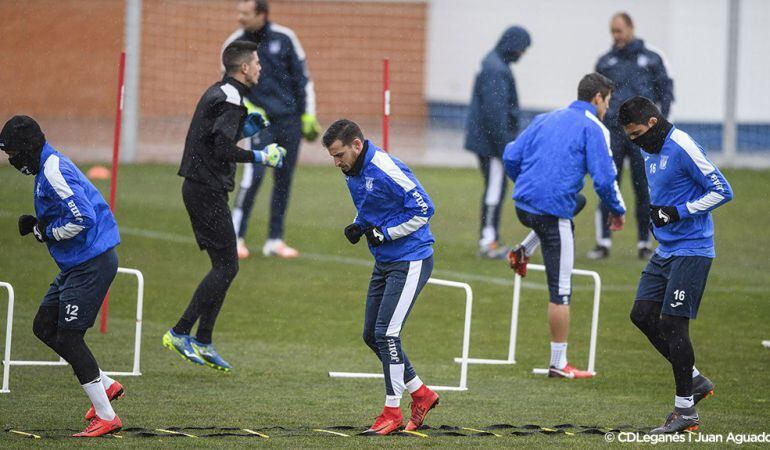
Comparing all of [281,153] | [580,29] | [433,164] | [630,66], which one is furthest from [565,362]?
[580,29]

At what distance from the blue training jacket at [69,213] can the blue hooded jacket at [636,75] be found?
7470mm

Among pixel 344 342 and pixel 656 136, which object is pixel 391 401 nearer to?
pixel 656 136

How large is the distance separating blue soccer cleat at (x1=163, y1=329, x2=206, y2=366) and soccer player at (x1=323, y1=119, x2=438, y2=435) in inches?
69.8

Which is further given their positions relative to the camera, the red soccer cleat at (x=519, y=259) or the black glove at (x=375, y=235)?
the red soccer cleat at (x=519, y=259)

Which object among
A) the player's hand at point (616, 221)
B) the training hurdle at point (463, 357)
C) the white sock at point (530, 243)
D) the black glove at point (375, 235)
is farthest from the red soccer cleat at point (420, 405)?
the player's hand at point (616, 221)

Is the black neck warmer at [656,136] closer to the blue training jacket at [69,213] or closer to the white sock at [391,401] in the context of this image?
the white sock at [391,401]

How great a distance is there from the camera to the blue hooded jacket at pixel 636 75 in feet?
45.0

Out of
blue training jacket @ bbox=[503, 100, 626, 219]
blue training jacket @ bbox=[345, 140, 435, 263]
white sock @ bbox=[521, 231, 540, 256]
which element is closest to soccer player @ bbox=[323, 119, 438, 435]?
blue training jacket @ bbox=[345, 140, 435, 263]

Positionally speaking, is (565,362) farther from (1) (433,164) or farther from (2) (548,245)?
(1) (433,164)

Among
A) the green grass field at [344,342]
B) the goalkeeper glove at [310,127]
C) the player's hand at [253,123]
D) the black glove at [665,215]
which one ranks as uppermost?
the player's hand at [253,123]

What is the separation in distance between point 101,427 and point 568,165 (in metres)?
3.92

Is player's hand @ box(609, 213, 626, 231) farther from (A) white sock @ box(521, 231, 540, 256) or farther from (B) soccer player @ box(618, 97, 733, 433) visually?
(B) soccer player @ box(618, 97, 733, 433)

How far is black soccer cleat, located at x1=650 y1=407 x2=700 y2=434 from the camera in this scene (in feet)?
24.5

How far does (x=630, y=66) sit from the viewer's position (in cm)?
1384
